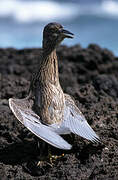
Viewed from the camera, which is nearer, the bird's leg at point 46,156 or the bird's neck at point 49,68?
the bird's leg at point 46,156

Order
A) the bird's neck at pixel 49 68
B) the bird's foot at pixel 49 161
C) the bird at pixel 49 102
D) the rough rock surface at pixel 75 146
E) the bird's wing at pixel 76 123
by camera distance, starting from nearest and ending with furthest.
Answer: the rough rock surface at pixel 75 146 < the bird's foot at pixel 49 161 < the bird at pixel 49 102 < the bird's wing at pixel 76 123 < the bird's neck at pixel 49 68

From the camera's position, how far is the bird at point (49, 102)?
6395 mm

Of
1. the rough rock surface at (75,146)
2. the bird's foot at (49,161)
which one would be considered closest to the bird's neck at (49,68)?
the rough rock surface at (75,146)

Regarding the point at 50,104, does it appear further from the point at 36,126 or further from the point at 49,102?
the point at 36,126

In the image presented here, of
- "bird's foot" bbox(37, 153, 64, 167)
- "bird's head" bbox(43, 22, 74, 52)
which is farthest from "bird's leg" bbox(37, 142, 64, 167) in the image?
"bird's head" bbox(43, 22, 74, 52)

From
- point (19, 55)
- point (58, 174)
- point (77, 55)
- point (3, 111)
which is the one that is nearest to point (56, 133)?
point (58, 174)

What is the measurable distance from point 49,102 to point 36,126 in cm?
69

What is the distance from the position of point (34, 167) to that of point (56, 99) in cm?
116

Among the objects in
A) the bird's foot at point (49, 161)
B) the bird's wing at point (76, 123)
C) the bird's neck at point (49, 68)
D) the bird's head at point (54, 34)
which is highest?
the bird's head at point (54, 34)

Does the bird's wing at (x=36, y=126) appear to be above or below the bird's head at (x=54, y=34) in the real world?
below

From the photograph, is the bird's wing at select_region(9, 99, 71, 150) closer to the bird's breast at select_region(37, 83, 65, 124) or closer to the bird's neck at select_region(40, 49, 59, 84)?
the bird's breast at select_region(37, 83, 65, 124)

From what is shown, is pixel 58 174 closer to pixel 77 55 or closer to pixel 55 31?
pixel 55 31

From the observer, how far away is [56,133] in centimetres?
597

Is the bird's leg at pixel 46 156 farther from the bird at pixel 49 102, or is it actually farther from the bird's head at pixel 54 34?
the bird's head at pixel 54 34
